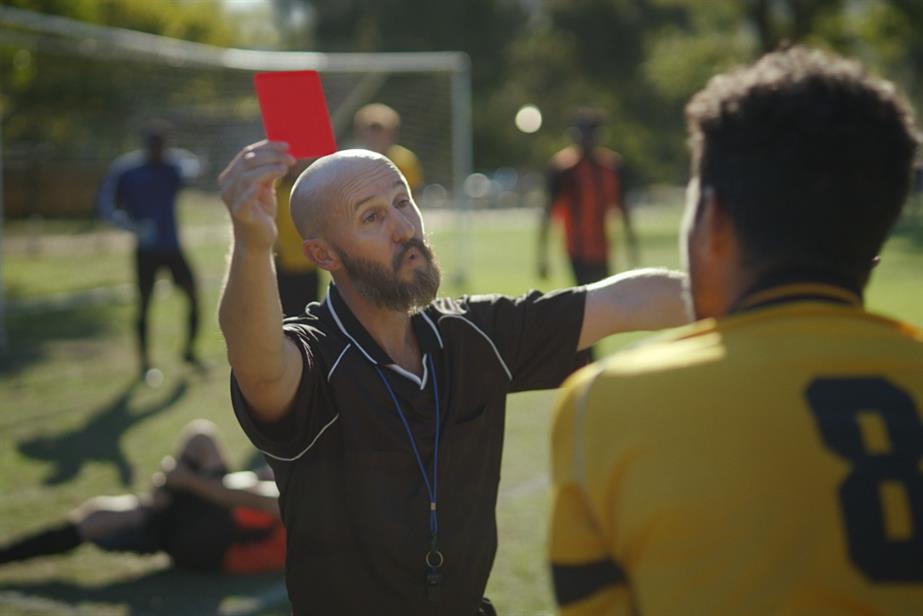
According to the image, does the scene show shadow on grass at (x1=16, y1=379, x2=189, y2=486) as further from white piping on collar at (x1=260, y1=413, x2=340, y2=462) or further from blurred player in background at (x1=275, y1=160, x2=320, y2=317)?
white piping on collar at (x1=260, y1=413, x2=340, y2=462)

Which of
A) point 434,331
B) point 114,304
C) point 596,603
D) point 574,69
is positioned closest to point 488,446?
point 434,331

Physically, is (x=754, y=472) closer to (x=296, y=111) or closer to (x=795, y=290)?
(x=795, y=290)

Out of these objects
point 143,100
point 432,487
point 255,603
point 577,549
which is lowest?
point 255,603

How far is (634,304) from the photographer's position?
3201 millimetres

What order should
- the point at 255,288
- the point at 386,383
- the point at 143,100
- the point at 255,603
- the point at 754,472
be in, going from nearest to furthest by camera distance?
the point at 754,472
the point at 255,288
the point at 386,383
the point at 255,603
the point at 143,100

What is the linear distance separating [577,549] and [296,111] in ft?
5.39

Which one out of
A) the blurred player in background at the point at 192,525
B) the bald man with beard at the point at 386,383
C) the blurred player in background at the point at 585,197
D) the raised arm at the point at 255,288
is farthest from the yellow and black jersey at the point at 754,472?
the blurred player in background at the point at 585,197

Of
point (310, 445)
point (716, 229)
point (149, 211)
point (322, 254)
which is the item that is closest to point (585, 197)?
point (149, 211)

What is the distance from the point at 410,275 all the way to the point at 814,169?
1640mm

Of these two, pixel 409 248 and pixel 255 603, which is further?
pixel 255 603

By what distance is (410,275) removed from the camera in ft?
10.3

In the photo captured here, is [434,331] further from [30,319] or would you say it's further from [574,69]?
[574,69]

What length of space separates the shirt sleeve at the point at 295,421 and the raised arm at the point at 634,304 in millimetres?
817

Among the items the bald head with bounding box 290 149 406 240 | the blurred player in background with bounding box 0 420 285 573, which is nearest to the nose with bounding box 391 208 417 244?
the bald head with bounding box 290 149 406 240
